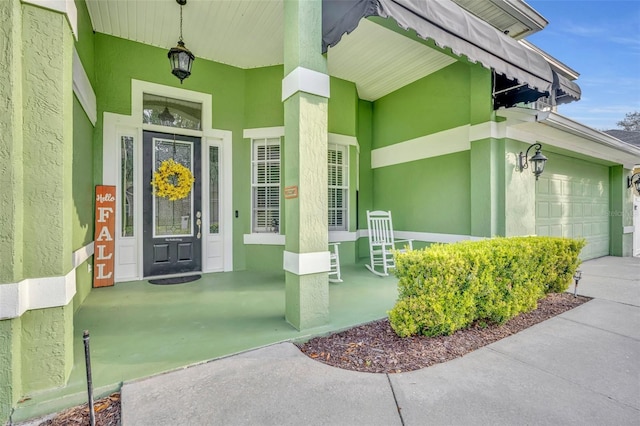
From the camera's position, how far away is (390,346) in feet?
8.22

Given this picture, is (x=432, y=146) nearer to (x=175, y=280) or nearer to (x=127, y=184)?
(x=175, y=280)

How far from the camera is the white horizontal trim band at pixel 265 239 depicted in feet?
17.2

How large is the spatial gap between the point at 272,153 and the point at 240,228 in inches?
57.7

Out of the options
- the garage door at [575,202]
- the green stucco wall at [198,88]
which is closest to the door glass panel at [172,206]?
the green stucco wall at [198,88]

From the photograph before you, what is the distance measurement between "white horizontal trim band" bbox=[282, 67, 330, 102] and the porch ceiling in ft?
5.46

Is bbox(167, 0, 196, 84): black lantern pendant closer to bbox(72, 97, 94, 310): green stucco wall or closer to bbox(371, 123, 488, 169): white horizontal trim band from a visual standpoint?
bbox(72, 97, 94, 310): green stucco wall

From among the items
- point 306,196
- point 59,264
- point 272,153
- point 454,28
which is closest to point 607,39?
point 454,28

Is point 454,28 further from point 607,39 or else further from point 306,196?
point 607,39

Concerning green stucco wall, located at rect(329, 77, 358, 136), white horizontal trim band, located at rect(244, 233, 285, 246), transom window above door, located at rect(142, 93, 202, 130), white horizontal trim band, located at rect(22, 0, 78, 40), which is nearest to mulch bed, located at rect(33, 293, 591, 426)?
white horizontal trim band, located at rect(22, 0, 78, 40)

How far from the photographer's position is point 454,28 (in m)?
2.93

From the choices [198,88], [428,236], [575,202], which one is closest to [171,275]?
[198,88]

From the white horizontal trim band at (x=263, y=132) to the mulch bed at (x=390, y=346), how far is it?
3589 millimetres

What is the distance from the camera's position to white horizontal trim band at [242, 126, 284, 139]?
522cm

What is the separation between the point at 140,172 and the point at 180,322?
9.02 ft
